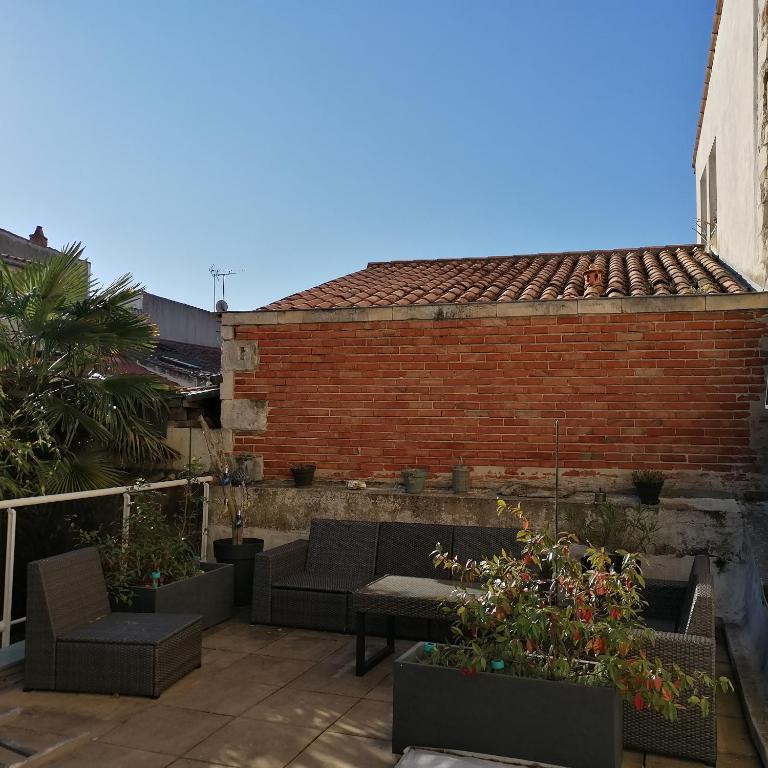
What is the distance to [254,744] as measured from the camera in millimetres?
3350

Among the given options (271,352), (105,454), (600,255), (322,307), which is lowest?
(105,454)

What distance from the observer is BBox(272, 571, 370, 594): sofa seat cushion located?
5164 mm

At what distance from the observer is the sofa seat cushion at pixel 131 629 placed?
387 centimetres

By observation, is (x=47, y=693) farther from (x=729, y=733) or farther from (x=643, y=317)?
(x=643, y=317)

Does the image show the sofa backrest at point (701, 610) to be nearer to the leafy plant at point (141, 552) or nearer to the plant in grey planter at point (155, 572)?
the plant in grey planter at point (155, 572)

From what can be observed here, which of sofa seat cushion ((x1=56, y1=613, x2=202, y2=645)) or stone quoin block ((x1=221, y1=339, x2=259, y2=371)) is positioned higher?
stone quoin block ((x1=221, y1=339, x2=259, y2=371))

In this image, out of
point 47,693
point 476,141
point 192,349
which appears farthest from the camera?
point 192,349

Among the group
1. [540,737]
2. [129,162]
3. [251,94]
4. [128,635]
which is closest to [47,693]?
[128,635]

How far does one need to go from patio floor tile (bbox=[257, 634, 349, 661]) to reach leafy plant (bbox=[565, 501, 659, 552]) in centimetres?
209

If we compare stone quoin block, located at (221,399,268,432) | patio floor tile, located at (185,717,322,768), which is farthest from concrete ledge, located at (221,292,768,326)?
patio floor tile, located at (185,717,322,768)

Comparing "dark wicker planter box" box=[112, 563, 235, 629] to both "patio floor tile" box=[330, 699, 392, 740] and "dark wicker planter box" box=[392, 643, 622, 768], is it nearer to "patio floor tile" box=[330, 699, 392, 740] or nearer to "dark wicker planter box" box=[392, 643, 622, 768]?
"patio floor tile" box=[330, 699, 392, 740]

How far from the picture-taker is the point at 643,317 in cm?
608

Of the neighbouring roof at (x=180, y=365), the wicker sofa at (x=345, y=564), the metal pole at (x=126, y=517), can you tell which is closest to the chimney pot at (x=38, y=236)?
the neighbouring roof at (x=180, y=365)

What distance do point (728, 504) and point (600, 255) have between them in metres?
5.44
